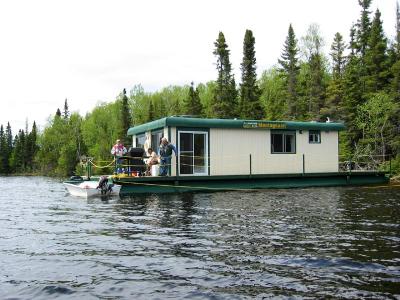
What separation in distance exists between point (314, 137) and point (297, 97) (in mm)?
31866

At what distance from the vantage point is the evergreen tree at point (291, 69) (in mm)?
54094

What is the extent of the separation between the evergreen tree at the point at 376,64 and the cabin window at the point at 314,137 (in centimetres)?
2092

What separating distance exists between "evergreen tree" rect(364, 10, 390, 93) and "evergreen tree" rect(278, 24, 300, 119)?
10.1 meters

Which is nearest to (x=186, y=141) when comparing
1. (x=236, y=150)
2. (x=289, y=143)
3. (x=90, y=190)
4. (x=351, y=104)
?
(x=236, y=150)

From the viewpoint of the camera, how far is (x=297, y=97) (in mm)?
54625

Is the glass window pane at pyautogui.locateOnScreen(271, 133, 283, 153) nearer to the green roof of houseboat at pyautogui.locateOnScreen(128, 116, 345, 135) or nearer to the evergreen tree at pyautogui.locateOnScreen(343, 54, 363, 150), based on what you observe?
the green roof of houseboat at pyautogui.locateOnScreen(128, 116, 345, 135)

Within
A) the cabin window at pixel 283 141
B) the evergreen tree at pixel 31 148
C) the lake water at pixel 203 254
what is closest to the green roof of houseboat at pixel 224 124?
the cabin window at pixel 283 141

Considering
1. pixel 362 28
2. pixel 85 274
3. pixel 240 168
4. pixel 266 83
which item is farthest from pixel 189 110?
pixel 85 274

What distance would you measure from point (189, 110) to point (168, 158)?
1645 inches

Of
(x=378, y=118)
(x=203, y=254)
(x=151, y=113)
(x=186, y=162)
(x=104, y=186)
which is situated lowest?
(x=203, y=254)

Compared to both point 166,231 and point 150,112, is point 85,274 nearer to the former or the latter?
point 166,231

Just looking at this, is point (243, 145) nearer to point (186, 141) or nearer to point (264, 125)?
point (264, 125)

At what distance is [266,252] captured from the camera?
24.5ft

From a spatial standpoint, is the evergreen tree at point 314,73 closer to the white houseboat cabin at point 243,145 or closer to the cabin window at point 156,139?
the white houseboat cabin at point 243,145
